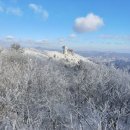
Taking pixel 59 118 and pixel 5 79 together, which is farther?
pixel 5 79

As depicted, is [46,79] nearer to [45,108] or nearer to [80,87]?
[45,108]

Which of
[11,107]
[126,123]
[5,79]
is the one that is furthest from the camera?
[126,123]

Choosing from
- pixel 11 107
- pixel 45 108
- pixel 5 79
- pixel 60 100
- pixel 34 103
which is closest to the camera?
pixel 11 107

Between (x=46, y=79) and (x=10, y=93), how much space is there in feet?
18.5

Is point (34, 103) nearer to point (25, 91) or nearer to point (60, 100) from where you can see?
point (25, 91)

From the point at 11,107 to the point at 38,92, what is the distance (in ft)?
15.0

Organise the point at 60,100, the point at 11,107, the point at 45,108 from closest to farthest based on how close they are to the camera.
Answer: the point at 11,107 → the point at 45,108 → the point at 60,100

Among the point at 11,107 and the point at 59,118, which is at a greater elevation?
the point at 11,107

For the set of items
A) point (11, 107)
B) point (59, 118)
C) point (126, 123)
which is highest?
point (11, 107)

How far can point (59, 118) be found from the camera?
21.7 m

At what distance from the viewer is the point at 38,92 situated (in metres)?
23.3

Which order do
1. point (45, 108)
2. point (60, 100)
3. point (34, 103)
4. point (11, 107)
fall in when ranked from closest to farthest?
point (11, 107) → point (34, 103) → point (45, 108) → point (60, 100)

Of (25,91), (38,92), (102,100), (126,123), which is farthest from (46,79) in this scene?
(126,123)

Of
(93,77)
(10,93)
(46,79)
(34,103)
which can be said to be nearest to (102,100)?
(93,77)
